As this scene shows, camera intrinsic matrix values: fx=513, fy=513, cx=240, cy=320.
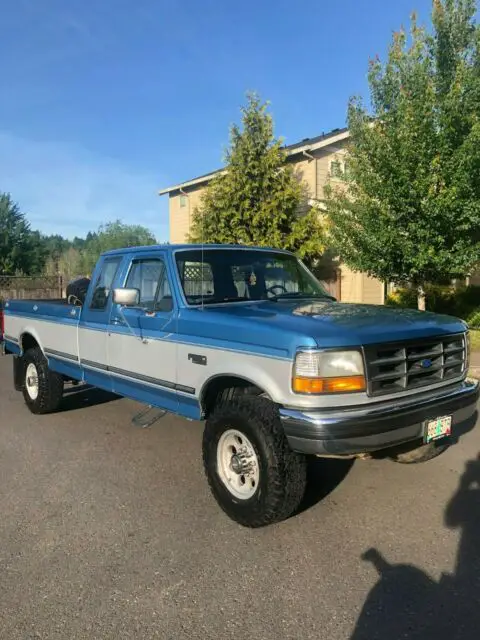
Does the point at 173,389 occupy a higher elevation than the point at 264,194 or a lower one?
lower

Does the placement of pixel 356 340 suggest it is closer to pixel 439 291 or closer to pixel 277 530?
pixel 277 530

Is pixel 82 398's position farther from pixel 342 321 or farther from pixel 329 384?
pixel 329 384

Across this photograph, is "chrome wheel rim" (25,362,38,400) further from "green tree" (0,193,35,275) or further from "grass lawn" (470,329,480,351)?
"green tree" (0,193,35,275)

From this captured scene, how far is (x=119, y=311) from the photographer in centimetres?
490

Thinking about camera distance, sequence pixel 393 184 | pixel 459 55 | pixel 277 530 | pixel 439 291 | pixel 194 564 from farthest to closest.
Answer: pixel 439 291, pixel 459 55, pixel 393 184, pixel 277 530, pixel 194 564

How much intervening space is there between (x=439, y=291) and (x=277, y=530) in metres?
13.7

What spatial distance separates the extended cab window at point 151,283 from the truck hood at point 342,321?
53 centimetres

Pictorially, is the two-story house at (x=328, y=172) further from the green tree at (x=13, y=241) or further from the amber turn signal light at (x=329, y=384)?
the green tree at (x=13, y=241)

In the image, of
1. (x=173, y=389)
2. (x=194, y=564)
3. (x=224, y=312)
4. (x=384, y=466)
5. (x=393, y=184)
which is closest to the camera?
(x=194, y=564)

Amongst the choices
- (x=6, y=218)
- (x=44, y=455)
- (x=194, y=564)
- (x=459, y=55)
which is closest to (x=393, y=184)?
(x=459, y=55)

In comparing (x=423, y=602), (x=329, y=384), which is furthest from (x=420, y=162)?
(x=423, y=602)

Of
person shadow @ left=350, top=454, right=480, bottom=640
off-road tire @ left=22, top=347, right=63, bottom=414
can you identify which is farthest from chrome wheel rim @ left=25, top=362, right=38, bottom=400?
person shadow @ left=350, top=454, right=480, bottom=640

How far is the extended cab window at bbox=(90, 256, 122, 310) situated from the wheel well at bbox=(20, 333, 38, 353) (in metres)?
1.95

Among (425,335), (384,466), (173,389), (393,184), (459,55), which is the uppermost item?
(459,55)
